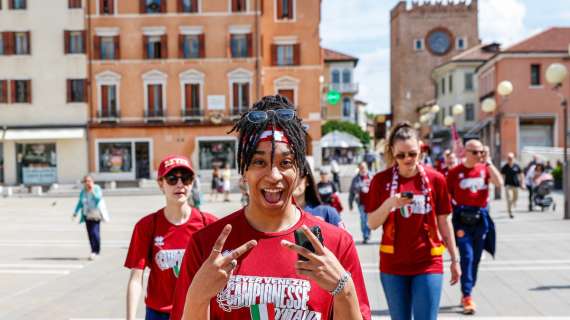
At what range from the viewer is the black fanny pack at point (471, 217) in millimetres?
8227

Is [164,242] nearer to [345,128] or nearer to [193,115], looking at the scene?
[193,115]

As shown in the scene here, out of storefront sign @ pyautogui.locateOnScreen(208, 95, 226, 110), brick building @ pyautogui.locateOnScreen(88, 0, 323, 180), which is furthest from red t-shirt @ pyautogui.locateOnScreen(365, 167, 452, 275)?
storefront sign @ pyautogui.locateOnScreen(208, 95, 226, 110)

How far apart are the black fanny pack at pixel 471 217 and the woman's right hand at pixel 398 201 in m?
3.09

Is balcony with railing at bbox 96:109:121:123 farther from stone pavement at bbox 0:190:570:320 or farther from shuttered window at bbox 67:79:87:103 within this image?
stone pavement at bbox 0:190:570:320

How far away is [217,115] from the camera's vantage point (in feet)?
148

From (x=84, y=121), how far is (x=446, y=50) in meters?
58.6

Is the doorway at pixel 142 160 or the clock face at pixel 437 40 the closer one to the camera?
the doorway at pixel 142 160

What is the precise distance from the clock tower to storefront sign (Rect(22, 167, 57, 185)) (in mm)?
55723

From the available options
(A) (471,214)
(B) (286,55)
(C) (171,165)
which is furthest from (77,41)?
(C) (171,165)

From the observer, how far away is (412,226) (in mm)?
5520

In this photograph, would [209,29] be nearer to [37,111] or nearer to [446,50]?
[37,111]

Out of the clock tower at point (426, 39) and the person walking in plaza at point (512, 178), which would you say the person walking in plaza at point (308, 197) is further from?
the clock tower at point (426, 39)

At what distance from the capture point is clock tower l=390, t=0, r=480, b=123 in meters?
91.2

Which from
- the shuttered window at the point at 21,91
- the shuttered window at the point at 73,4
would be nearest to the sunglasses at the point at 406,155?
the shuttered window at the point at 73,4
